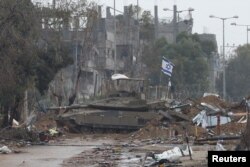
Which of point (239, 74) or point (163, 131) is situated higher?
point (239, 74)

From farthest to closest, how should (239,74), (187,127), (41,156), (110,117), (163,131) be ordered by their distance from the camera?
(239,74) < (110,117) < (163,131) < (187,127) < (41,156)

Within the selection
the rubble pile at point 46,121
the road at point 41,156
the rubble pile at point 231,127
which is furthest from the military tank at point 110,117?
the road at point 41,156

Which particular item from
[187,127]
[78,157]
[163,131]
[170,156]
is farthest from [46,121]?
[170,156]

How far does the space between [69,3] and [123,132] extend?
41.6 feet

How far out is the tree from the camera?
87.1m

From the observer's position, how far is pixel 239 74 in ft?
288

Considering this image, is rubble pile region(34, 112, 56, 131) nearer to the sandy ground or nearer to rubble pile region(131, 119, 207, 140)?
rubble pile region(131, 119, 207, 140)

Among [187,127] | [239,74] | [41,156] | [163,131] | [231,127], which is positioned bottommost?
[163,131]

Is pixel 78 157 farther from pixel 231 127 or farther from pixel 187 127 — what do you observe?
pixel 187 127

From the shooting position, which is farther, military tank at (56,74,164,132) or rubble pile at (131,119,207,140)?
military tank at (56,74,164,132)

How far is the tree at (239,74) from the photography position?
8706 centimetres

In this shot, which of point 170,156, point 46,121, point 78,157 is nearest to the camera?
point 170,156

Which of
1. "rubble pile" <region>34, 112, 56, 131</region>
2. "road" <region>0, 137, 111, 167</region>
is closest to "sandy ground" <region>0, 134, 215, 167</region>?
"road" <region>0, 137, 111, 167</region>

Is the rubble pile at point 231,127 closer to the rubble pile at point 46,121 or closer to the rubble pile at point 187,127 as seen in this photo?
the rubble pile at point 187,127
